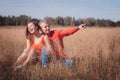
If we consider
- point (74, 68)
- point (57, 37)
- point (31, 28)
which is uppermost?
point (31, 28)

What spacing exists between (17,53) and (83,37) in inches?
115

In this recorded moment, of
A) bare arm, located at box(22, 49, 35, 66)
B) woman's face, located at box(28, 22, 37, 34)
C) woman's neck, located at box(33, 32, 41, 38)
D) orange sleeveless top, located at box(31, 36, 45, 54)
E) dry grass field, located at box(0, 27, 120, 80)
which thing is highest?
woman's face, located at box(28, 22, 37, 34)

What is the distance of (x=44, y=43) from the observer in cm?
515

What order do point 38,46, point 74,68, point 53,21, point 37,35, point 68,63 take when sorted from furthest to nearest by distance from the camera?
point 53,21
point 37,35
point 38,46
point 68,63
point 74,68

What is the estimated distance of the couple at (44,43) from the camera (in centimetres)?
488

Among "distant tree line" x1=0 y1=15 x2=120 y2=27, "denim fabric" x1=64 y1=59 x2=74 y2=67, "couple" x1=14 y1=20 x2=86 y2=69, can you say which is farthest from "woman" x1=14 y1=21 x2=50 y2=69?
"distant tree line" x1=0 y1=15 x2=120 y2=27

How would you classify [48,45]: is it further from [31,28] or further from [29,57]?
[31,28]

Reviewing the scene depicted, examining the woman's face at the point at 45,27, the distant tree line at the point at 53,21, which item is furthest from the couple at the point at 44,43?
the distant tree line at the point at 53,21

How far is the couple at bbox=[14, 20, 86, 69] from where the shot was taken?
488cm

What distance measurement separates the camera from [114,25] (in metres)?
7.95

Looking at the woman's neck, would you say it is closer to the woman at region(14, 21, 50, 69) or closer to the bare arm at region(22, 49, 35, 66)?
the woman at region(14, 21, 50, 69)

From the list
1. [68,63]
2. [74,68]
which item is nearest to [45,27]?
[68,63]

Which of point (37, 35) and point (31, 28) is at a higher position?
point (31, 28)

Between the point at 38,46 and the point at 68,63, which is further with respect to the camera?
the point at 38,46
